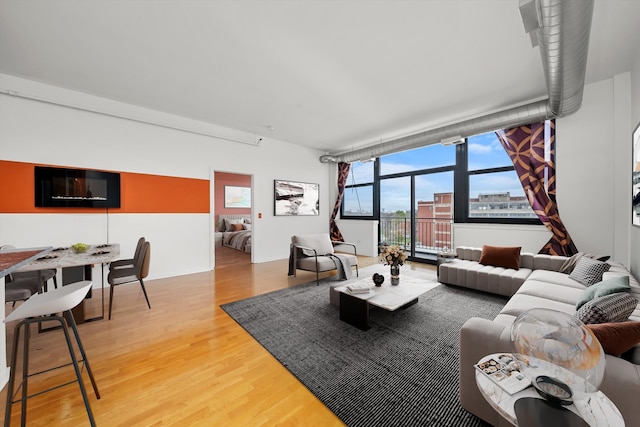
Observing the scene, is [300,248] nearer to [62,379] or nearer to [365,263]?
[365,263]

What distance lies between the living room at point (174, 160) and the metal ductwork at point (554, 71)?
0.47 m

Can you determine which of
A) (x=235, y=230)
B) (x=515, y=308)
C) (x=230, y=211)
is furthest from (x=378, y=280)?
(x=230, y=211)

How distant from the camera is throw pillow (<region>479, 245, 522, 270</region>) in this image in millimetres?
3475

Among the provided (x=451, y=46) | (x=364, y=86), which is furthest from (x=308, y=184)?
(x=451, y=46)

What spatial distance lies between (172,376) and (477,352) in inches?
84.7

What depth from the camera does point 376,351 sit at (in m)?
2.10

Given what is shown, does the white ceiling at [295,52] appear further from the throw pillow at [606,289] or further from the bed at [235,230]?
the bed at [235,230]

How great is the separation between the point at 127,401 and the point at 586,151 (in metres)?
5.90

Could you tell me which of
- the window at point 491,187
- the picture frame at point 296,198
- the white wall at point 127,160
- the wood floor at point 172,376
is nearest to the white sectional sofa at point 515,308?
the wood floor at point 172,376

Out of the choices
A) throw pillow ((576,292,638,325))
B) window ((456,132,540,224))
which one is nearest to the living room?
window ((456,132,540,224))

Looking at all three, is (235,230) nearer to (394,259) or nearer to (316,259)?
(316,259)

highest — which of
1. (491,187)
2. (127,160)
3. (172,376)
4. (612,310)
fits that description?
(127,160)

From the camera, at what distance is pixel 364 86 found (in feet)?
11.1

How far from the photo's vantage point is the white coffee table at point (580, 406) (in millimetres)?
812
